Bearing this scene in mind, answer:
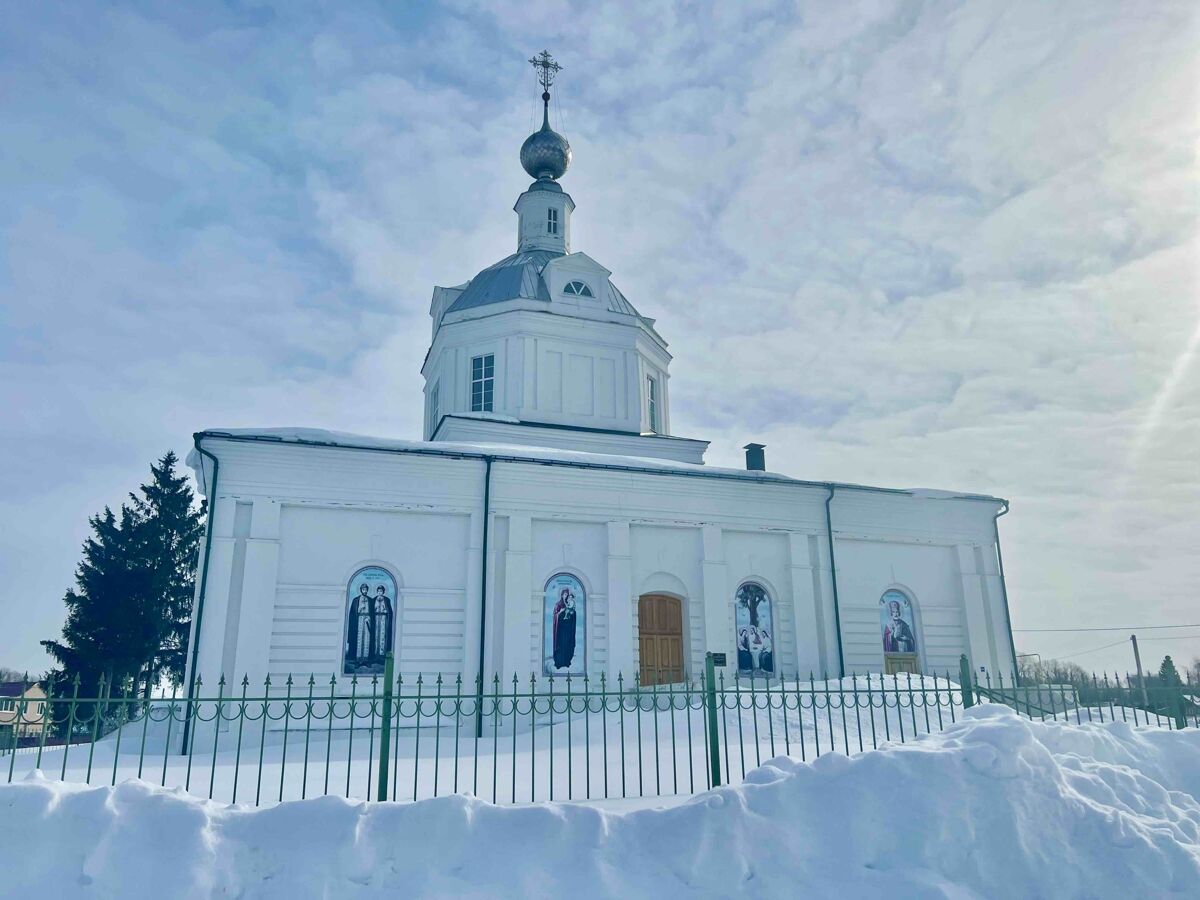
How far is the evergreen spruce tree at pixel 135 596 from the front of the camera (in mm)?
21297

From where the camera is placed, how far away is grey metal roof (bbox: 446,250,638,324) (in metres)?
21.5

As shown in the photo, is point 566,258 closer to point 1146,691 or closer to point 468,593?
point 468,593

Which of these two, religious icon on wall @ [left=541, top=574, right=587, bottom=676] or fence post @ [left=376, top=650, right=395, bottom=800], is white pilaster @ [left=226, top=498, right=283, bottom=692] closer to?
religious icon on wall @ [left=541, top=574, right=587, bottom=676]

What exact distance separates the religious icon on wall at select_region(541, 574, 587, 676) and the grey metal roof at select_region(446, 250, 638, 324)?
8.56m

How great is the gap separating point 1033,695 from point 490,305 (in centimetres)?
1469

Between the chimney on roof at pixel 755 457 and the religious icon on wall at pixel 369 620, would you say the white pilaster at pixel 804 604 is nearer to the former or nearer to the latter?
the chimney on roof at pixel 755 457

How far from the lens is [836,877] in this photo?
18.4 ft

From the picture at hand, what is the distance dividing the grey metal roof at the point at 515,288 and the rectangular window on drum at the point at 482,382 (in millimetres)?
1441

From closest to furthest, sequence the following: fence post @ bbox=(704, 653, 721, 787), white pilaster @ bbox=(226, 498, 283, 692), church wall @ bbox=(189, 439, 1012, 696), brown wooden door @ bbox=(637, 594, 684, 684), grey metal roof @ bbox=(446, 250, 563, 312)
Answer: fence post @ bbox=(704, 653, 721, 787)
white pilaster @ bbox=(226, 498, 283, 692)
church wall @ bbox=(189, 439, 1012, 696)
brown wooden door @ bbox=(637, 594, 684, 684)
grey metal roof @ bbox=(446, 250, 563, 312)

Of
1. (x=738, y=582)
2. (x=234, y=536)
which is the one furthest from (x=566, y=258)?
(x=234, y=536)

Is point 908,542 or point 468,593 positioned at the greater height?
point 908,542

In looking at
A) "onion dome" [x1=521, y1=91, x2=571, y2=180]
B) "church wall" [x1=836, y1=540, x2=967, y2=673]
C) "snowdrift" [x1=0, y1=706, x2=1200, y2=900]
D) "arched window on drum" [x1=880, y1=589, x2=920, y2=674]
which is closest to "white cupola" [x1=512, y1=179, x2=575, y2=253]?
"onion dome" [x1=521, y1=91, x2=571, y2=180]

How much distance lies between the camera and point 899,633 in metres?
17.8

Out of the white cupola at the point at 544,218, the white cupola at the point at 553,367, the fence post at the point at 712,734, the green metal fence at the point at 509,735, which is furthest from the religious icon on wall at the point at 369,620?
the white cupola at the point at 544,218
